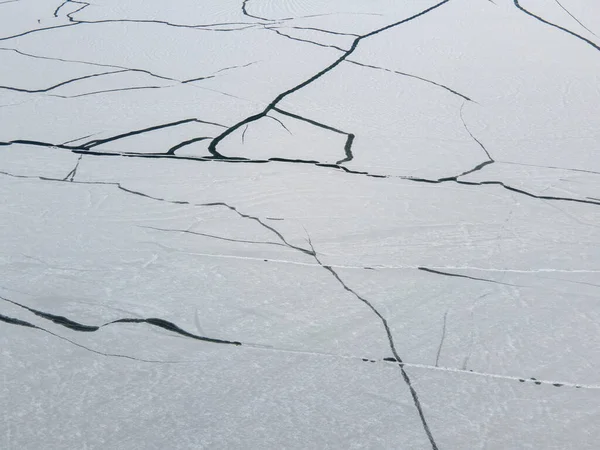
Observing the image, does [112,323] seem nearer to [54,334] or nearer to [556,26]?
[54,334]

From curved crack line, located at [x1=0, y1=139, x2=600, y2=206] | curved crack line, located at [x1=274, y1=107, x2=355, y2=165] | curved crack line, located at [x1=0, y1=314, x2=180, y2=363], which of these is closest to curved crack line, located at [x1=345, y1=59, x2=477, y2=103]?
curved crack line, located at [x1=274, y1=107, x2=355, y2=165]

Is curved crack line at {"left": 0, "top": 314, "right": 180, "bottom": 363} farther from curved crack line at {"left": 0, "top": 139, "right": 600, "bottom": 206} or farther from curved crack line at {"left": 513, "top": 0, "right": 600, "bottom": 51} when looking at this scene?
curved crack line at {"left": 513, "top": 0, "right": 600, "bottom": 51}

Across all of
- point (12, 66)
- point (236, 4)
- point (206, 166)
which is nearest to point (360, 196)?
point (206, 166)

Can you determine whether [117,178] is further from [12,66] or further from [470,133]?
[12,66]

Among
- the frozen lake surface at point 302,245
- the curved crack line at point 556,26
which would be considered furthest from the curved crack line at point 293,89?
the curved crack line at point 556,26

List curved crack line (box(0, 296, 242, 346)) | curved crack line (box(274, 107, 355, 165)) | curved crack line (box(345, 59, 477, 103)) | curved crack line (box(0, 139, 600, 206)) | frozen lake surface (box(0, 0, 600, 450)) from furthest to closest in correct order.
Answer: curved crack line (box(345, 59, 477, 103)) → curved crack line (box(274, 107, 355, 165)) → curved crack line (box(0, 139, 600, 206)) → curved crack line (box(0, 296, 242, 346)) → frozen lake surface (box(0, 0, 600, 450))

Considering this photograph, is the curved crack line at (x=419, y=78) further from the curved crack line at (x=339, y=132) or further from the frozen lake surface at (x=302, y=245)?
the curved crack line at (x=339, y=132)

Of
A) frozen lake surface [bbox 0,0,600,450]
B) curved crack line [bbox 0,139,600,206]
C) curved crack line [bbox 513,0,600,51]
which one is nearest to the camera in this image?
frozen lake surface [bbox 0,0,600,450]

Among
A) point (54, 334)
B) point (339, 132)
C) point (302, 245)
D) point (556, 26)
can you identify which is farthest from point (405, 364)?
point (556, 26)
